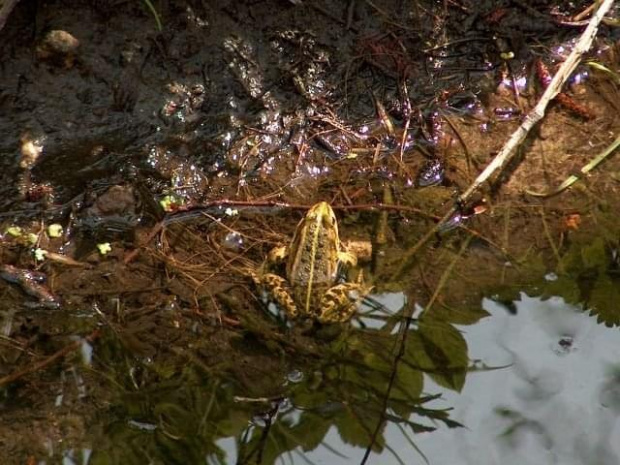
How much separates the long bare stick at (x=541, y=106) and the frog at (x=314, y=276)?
3.27 ft

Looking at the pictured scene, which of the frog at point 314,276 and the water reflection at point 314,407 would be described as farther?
the frog at point 314,276

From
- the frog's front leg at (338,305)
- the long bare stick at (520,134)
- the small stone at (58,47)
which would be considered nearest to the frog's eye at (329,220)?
the frog's front leg at (338,305)

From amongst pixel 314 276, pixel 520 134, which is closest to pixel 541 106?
pixel 520 134

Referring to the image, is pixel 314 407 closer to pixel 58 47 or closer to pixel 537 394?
pixel 537 394

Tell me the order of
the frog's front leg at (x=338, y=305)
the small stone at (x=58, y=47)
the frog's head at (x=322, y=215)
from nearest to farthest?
the frog's front leg at (x=338, y=305) → the frog's head at (x=322, y=215) → the small stone at (x=58, y=47)

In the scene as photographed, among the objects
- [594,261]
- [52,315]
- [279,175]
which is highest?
[594,261]

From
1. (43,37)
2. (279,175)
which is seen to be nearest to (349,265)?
(279,175)

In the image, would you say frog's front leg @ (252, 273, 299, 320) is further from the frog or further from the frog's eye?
the frog's eye

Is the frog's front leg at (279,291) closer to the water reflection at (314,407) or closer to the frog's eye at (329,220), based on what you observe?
the water reflection at (314,407)

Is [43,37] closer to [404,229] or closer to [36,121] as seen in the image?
[36,121]

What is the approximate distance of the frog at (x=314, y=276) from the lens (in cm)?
512

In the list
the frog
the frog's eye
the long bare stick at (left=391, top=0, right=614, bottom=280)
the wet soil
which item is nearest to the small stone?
the wet soil

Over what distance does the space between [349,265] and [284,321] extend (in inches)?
25.4

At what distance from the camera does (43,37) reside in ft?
18.5
